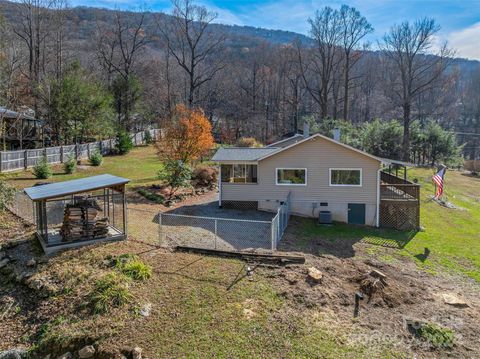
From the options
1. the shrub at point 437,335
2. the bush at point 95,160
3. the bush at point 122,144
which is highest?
the bush at point 122,144

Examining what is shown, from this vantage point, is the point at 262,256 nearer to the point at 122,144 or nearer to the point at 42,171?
the point at 42,171

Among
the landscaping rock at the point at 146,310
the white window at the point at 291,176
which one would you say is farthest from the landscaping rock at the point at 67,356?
the white window at the point at 291,176

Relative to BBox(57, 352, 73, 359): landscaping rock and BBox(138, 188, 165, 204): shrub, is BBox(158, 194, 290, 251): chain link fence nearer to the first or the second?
BBox(138, 188, 165, 204): shrub

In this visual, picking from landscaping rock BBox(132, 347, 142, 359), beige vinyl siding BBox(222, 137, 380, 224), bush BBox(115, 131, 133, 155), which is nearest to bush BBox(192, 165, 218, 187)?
beige vinyl siding BBox(222, 137, 380, 224)

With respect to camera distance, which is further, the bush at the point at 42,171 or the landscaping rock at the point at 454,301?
the bush at the point at 42,171

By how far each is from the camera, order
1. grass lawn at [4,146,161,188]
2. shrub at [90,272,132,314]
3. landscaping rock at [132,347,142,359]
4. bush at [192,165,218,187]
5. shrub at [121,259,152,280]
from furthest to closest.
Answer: bush at [192,165,218,187], grass lawn at [4,146,161,188], shrub at [121,259,152,280], shrub at [90,272,132,314], landscaping rock at [132,347,142,359]

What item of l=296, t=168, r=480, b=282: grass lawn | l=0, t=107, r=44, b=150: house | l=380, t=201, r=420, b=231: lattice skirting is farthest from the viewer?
l=0, t=107, r=44, b=150: house

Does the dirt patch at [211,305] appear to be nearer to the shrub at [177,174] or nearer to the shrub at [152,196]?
the shrub at [152,196]
